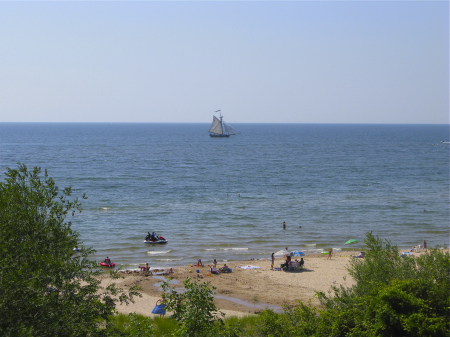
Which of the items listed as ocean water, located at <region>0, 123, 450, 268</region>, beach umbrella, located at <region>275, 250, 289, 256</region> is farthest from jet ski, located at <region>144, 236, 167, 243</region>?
beach umbrella, located at <region>275, 250, 289, 256</region>

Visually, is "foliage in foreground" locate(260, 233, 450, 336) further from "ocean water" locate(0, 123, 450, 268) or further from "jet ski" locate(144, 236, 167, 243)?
"jet ski" locate(144, 236, 167, 243)

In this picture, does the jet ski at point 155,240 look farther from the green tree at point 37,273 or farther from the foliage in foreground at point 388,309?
the green tree at point 37,273

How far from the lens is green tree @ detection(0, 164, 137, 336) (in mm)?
9102

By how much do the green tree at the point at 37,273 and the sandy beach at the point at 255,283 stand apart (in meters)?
12.5

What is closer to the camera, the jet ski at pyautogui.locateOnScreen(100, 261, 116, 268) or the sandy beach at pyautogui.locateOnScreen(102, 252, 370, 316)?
the sandy beach at pyautogui.locateOnScreen(102, 252, 370, 316)

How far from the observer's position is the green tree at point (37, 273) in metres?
9.10

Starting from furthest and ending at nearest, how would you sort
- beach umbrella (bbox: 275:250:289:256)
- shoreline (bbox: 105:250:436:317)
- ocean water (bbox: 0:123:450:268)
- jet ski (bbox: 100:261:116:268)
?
ocean water (bbox: 0:123:450:268), beach umbrella (bbox: 275:250:289:256), jet ski (bbox: 100:261:116:268), shoreline (bbox: 105:250:436:317)

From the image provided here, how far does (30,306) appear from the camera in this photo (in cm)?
927

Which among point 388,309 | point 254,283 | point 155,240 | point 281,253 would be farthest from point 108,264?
point 388,309

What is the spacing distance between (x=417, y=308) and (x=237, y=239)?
28968 millimetres

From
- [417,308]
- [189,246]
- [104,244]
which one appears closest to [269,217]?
[189,246]

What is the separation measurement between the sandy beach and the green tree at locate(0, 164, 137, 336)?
492 inches

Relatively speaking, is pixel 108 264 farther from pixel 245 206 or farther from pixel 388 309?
pixel 245 206

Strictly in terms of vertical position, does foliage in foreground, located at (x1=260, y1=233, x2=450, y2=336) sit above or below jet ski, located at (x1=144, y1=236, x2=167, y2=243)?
above
